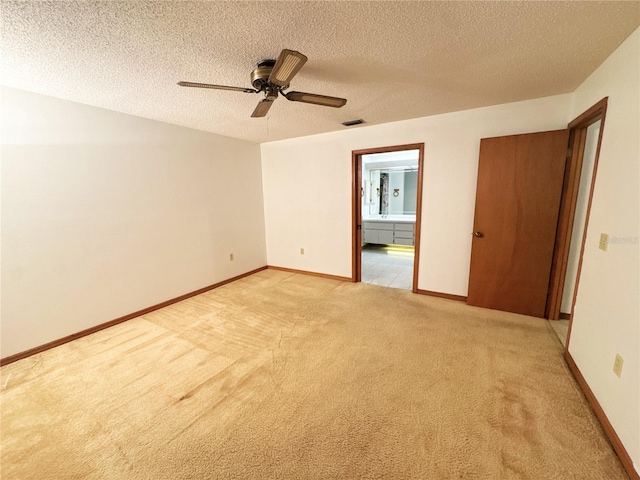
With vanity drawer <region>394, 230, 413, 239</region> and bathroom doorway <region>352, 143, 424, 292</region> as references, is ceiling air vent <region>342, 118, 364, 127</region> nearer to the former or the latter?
bathroom doorway <region>352, 143, 424, 292</region>

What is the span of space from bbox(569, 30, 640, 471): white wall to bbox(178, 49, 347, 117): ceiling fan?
175cm

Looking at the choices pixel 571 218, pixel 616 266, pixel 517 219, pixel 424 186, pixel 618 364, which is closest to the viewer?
pixel 618 364

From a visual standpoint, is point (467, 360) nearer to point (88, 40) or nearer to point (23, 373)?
point (88, 40)

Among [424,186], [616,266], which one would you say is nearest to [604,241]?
[616,266]

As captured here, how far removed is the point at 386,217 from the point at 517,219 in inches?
151

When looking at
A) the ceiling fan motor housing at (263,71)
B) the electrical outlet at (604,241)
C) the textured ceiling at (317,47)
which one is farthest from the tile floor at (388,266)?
the ceiling fan motor housing at (263,71)

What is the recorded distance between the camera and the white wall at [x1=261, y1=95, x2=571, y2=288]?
2865 mm

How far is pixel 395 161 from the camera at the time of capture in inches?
231

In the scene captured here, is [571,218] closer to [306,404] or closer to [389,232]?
[306,404]

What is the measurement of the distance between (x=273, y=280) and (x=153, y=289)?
1.69 m

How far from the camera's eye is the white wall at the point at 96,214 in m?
2.21

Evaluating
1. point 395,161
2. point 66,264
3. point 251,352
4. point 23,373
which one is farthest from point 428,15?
point 395,161

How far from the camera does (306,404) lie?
1719 mm

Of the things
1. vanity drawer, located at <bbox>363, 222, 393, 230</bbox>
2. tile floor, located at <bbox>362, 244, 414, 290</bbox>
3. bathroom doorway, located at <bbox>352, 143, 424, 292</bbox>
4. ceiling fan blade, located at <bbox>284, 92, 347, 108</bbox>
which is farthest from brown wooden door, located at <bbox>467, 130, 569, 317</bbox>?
vanity drawer, located at <bbox>363, 222, 393, 230</bbox>
